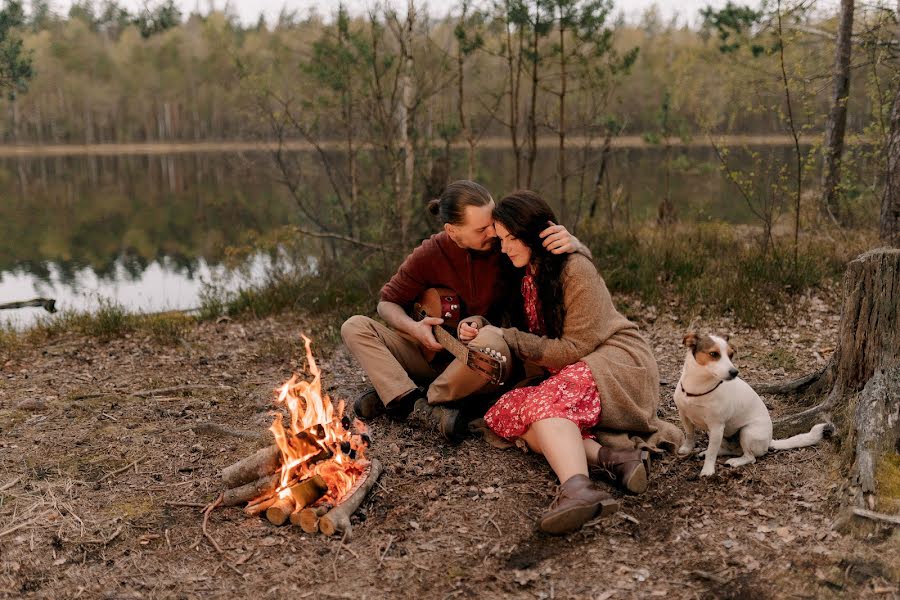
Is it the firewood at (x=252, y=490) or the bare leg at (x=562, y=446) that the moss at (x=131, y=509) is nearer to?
the firewood at (x=252, y=490)

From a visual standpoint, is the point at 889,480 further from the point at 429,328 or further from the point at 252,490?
the point at 252,490

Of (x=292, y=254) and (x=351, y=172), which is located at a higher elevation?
(x=351, y=172)

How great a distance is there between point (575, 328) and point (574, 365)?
19 centimetres

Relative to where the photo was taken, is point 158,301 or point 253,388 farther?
point 158,301

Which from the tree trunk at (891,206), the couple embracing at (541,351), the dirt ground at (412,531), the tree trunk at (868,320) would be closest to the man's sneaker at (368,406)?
the dirt ground at (412,531)

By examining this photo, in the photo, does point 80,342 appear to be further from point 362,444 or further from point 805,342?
point 805,342

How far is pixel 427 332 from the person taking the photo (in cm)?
436

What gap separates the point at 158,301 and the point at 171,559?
9.34 m

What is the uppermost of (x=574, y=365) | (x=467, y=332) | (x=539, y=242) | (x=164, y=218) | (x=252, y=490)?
(x=539, y=242)

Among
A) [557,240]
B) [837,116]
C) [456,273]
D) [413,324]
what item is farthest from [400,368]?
[837,116]

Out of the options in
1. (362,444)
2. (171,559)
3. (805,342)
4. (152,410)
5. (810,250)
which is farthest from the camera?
(810,250)

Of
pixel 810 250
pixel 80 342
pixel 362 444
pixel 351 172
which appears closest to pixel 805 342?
pixel 810 250

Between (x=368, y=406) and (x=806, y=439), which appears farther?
(x=368, y=406)

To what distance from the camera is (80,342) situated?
7.15 m
